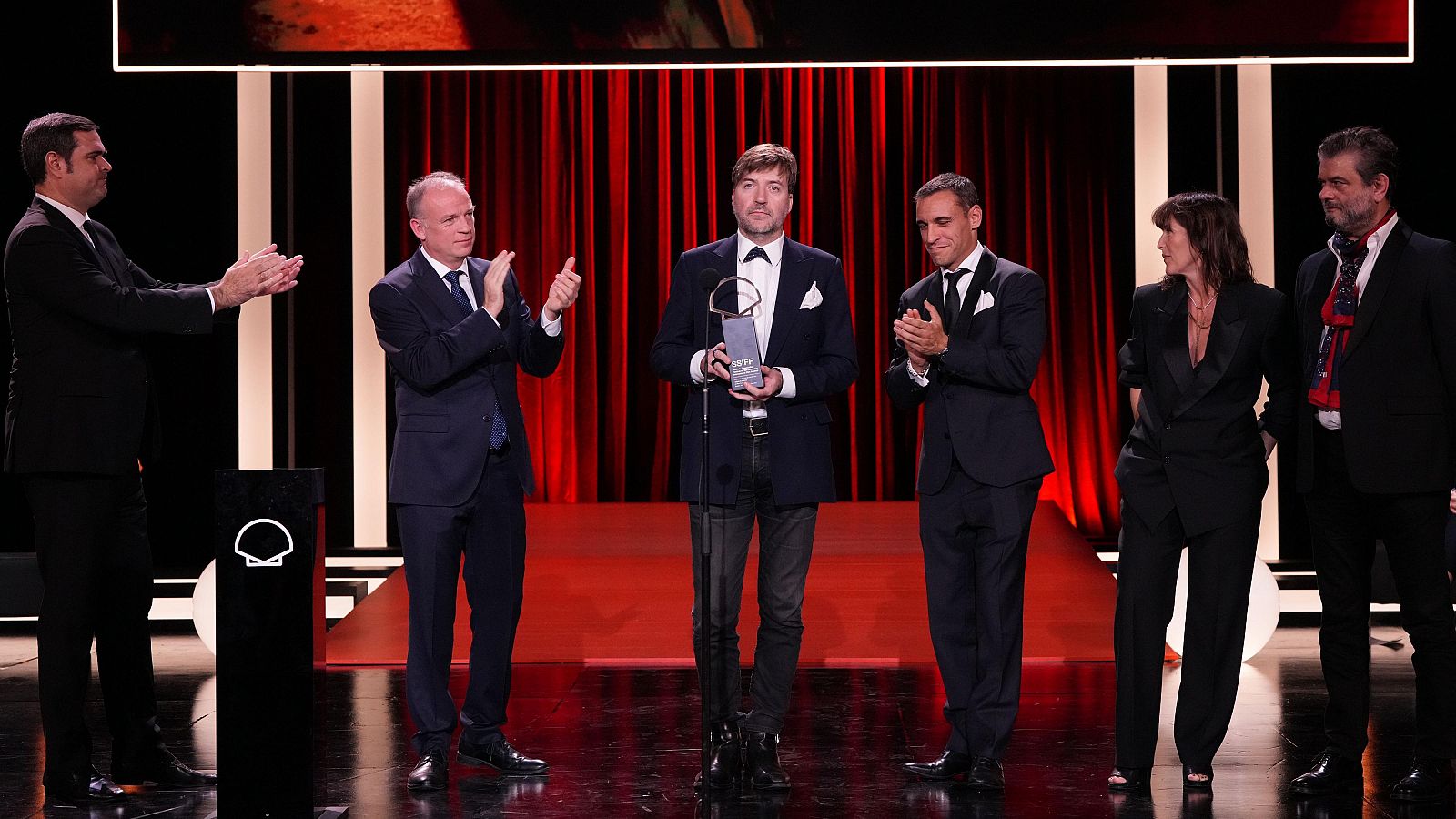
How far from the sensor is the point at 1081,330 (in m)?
7.51

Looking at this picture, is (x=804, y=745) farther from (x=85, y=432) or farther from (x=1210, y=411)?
(x=85, y=432)

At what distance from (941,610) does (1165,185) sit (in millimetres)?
4430

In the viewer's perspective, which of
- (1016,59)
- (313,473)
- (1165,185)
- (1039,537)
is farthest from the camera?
(1165,185)

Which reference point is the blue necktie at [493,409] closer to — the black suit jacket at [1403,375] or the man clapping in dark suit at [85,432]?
the man clapping in dark suit at [85,432]

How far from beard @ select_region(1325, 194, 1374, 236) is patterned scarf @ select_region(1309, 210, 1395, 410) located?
0.03 meters

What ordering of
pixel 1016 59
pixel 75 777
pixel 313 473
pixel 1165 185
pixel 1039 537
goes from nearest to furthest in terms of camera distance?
1. pixel 313 473
2. pixel 75 777
3. pixel 1016 59
4. pixel 1039 537
5. pixel 1165 185

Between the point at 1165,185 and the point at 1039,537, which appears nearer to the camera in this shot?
the point at 1039,537

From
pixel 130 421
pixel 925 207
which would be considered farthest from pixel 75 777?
pixel 925 207

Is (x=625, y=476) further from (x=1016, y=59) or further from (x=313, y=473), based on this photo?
(x=313, y=473)

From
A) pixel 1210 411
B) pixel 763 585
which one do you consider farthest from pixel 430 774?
pixel 1210 411

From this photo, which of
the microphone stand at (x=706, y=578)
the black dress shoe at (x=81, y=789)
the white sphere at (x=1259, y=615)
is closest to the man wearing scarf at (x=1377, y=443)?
the microphone stand at (x=706, y=578)

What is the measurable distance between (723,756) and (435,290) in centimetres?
140

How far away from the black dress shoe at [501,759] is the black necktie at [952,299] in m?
1.55

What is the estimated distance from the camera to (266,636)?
3158 millimetres
